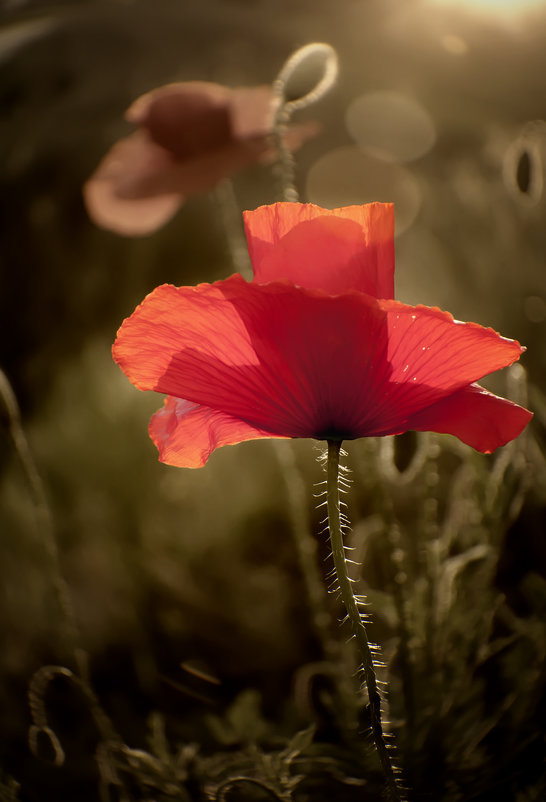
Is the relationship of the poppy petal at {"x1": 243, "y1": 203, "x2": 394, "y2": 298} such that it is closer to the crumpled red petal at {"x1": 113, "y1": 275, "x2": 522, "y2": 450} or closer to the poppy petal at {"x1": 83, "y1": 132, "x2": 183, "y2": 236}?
the crumpled red petal at {"x1": 113, "y1": 275, "x2": 522, "y2": 450}

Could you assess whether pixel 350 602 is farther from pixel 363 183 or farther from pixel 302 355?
pixel 363 183

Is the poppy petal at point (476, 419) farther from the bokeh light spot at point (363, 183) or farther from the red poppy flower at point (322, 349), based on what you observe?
the bokeh light spot at point (363, 183)

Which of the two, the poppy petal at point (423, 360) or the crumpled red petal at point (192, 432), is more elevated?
the poppy petal at point (423, 360)

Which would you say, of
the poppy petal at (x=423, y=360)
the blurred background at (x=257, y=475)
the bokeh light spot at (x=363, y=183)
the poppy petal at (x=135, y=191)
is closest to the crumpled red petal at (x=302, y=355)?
the poppy petal at (x=423, y=360)

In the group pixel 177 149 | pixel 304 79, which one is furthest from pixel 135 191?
pixel 304 79

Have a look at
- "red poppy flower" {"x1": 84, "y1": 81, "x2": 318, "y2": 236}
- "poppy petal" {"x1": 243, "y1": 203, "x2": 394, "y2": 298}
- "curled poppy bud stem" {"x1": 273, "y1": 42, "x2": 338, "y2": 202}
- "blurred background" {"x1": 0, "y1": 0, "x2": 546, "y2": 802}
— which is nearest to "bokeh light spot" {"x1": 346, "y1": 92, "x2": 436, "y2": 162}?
"blurred background" {"x1": 0, "y1": 0, "x2": 546, "y2": 802}

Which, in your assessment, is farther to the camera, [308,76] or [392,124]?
[392,124]
